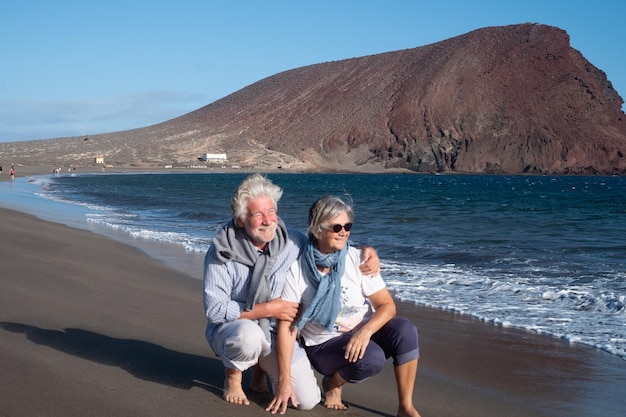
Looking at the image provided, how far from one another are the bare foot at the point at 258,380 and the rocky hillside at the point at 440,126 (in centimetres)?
10710

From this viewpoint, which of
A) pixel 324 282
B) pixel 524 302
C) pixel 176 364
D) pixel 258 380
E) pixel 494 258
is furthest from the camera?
pixel 494 258

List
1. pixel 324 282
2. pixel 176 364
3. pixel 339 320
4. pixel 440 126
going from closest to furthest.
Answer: pixel 324 282
pixel 339 320
pixel 176 364
pixel 440 126

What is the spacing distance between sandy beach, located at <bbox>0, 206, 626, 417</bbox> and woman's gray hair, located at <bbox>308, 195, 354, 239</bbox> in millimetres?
978

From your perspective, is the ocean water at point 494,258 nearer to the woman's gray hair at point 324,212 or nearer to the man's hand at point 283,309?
the woman's gray hair at point 324,212

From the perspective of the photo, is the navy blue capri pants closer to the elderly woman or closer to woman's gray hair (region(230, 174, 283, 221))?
the elderly woman

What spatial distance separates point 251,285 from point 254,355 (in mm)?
361

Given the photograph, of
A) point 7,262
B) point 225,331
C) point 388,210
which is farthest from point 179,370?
point 388,210

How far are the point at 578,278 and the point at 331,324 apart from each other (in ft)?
23.1

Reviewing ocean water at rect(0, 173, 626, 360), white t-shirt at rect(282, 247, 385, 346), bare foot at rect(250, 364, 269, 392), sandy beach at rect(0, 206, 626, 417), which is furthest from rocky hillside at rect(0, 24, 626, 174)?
white t-shirt at rect(282, 247, 385, 346)

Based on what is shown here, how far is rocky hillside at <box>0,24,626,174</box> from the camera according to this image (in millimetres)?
118750

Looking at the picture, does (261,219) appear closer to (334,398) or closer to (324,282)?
(324,282)

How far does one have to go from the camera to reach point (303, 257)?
3.96 meters

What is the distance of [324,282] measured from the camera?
3.85m

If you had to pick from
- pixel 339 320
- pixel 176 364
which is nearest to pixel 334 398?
pixel 339 320
